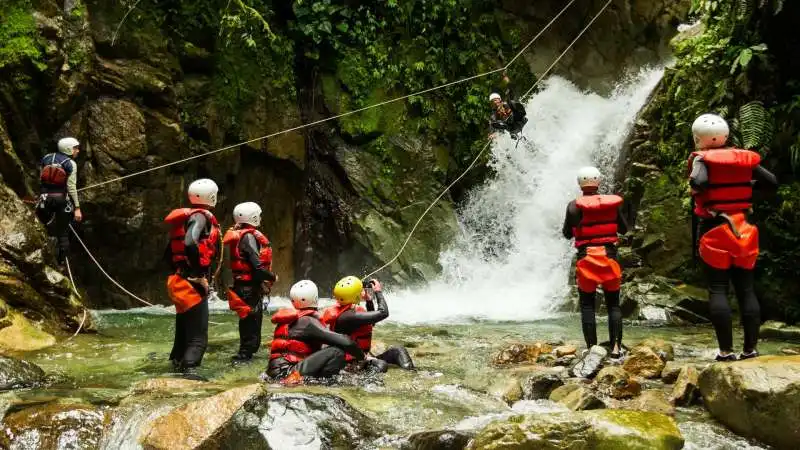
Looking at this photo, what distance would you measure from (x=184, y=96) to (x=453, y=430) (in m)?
9.66

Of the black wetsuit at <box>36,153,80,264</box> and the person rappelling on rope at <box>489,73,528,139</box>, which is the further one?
the person rappelling on rope at <box>489,73,528,139</box>

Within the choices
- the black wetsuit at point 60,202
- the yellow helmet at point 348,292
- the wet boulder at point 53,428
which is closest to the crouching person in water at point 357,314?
the yellow helmet at point 348,292

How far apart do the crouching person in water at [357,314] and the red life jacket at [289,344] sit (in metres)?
0.27

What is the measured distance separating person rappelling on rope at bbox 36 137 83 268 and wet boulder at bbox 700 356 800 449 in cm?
841

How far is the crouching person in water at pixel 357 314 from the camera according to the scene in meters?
5.91

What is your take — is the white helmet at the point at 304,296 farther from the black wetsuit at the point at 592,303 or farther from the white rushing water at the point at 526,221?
the white rushing water at the point at 526,221

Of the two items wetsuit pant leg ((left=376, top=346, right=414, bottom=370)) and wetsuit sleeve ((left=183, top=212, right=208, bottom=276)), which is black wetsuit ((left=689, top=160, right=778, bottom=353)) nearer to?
wetsuit pant leg ((left=376, top=346, right=414, bottom=370))

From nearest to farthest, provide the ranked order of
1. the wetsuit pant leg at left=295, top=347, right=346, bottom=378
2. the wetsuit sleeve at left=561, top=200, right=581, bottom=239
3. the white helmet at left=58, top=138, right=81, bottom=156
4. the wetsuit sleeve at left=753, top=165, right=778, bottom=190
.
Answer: the wetsuit sleeve at left=753, top=165, right=778, bottom=190, the wetsuit pant leg at left=295, top=347, right=346, bottom=378, the wetsuit sleeve at left=561, top=200, right=581, bottom=239, the white helmet at left=58, top=138, right=81, bottom=156

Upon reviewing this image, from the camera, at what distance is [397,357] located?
6.44 m

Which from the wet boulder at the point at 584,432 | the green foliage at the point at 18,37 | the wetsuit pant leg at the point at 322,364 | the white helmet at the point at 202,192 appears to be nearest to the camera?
the wet boulder at the point at 584,432

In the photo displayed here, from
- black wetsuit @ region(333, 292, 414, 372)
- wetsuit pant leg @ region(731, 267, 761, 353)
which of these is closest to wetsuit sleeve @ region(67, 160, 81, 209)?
black wetsuit @ region(333, 292, 414, 372)

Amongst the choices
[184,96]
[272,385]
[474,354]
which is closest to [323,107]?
[184,96]

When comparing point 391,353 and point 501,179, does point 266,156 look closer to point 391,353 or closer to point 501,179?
point 501,179

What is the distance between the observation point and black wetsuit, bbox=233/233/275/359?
21.2 feet
